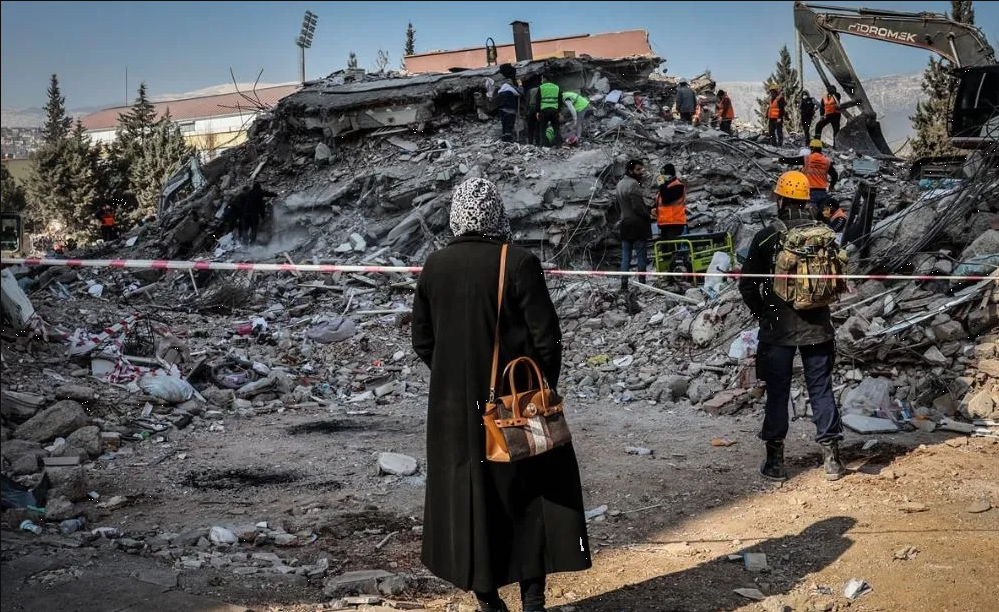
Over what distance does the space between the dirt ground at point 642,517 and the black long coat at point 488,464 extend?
71 centimetres

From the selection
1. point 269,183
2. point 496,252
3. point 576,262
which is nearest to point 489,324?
point 496,252

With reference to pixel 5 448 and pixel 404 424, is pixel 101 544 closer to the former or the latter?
pixel 5 448

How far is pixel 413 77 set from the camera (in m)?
18.3

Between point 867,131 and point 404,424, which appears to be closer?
point 404,424

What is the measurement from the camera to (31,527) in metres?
4.41

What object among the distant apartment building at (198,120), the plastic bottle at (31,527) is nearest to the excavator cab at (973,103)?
the plastic bottle at (31,527)

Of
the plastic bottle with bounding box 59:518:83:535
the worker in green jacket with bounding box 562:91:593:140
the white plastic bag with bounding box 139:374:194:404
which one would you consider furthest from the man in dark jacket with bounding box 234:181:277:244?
the plastic bottle with bounding box 59:518:83:535

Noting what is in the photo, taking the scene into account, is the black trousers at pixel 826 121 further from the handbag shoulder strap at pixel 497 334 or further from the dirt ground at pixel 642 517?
the handbag shoulder strap at pixel 497 334

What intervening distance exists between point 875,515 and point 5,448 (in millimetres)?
5546

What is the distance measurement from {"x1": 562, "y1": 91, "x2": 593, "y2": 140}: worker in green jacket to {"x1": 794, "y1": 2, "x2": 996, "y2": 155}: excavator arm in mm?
4777

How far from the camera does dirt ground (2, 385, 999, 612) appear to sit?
379cm

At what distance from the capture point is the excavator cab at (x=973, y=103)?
13.4 m

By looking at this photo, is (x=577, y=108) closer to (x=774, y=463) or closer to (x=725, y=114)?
(x=725, y=114)

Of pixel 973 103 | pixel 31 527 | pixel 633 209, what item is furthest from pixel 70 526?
pixel 973 103
